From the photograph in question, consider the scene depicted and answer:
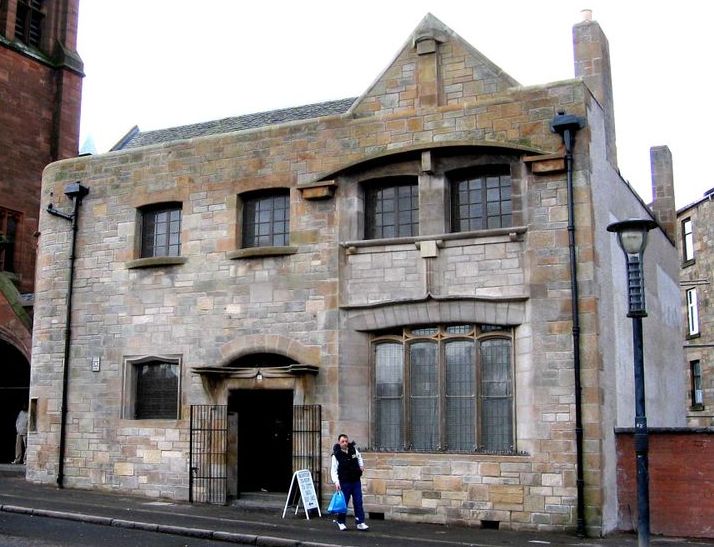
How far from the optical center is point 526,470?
1506cm

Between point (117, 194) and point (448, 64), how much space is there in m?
7.94

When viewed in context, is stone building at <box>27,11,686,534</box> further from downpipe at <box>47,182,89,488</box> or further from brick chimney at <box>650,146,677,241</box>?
brick chimney at <box>650,146,677,241</box>

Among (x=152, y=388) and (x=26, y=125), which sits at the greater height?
(x=26, y=125)

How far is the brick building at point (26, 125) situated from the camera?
91.0 ft

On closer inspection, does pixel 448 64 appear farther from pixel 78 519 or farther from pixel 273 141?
pixel 78 519

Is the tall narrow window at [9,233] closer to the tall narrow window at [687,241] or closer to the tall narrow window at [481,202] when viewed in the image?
the tall narrow window at [481,202]

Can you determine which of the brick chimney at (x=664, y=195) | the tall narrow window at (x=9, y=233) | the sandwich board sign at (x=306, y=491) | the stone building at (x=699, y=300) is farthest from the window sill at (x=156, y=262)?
the stone building at (x=699, y=300)

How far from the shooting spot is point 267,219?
1842 cm

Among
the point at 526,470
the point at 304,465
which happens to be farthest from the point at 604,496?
the point at 304,465

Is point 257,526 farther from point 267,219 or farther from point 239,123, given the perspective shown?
point 239,123

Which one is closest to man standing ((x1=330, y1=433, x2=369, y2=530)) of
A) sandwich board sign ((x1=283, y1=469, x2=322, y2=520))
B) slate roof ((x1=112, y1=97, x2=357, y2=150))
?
sandwich board sign ((x1=283, y1=469, x2=322, y2=520))

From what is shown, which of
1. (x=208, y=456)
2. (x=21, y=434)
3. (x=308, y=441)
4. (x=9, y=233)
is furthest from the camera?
(x=9, y=233)

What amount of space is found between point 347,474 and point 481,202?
548 centimetres

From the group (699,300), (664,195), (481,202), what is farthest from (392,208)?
(699,300)
